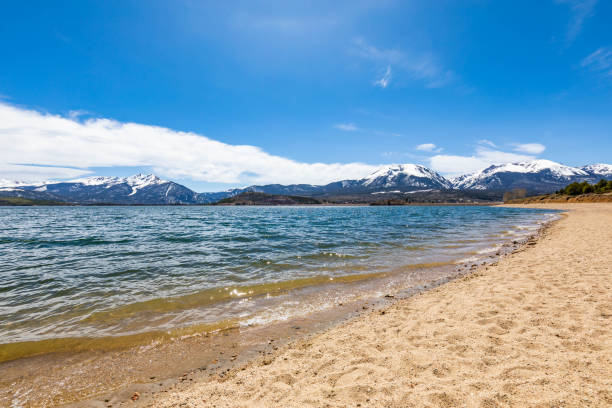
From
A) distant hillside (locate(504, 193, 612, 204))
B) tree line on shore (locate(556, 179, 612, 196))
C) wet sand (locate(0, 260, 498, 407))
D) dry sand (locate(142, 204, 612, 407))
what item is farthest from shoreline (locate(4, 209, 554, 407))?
tree line on shore (locate(556, 179, 612, 196))

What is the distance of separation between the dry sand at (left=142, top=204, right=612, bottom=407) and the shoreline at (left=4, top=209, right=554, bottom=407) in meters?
0.54

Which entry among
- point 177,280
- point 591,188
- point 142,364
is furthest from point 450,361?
point 591,188

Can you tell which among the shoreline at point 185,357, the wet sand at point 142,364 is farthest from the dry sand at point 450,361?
the wet sand at point 142,364

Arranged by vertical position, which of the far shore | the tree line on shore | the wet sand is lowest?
the wet sand

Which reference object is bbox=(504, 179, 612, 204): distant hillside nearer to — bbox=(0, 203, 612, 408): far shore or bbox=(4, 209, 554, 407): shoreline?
bbox=(0, 203, 612, 408): far shore

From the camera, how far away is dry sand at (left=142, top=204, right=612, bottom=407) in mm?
4586

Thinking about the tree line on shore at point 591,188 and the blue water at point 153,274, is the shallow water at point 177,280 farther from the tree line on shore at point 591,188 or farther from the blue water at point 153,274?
the tree line on shore at point 591,188

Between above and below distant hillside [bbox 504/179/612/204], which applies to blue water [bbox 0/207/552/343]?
below

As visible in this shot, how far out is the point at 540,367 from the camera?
5137 mm

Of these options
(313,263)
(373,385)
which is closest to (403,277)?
(313,263)

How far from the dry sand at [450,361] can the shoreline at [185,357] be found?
0.54 meters

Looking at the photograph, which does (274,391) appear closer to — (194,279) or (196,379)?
(196,379)

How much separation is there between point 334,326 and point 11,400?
8.14 meters

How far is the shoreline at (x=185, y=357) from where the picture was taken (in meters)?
6.20
